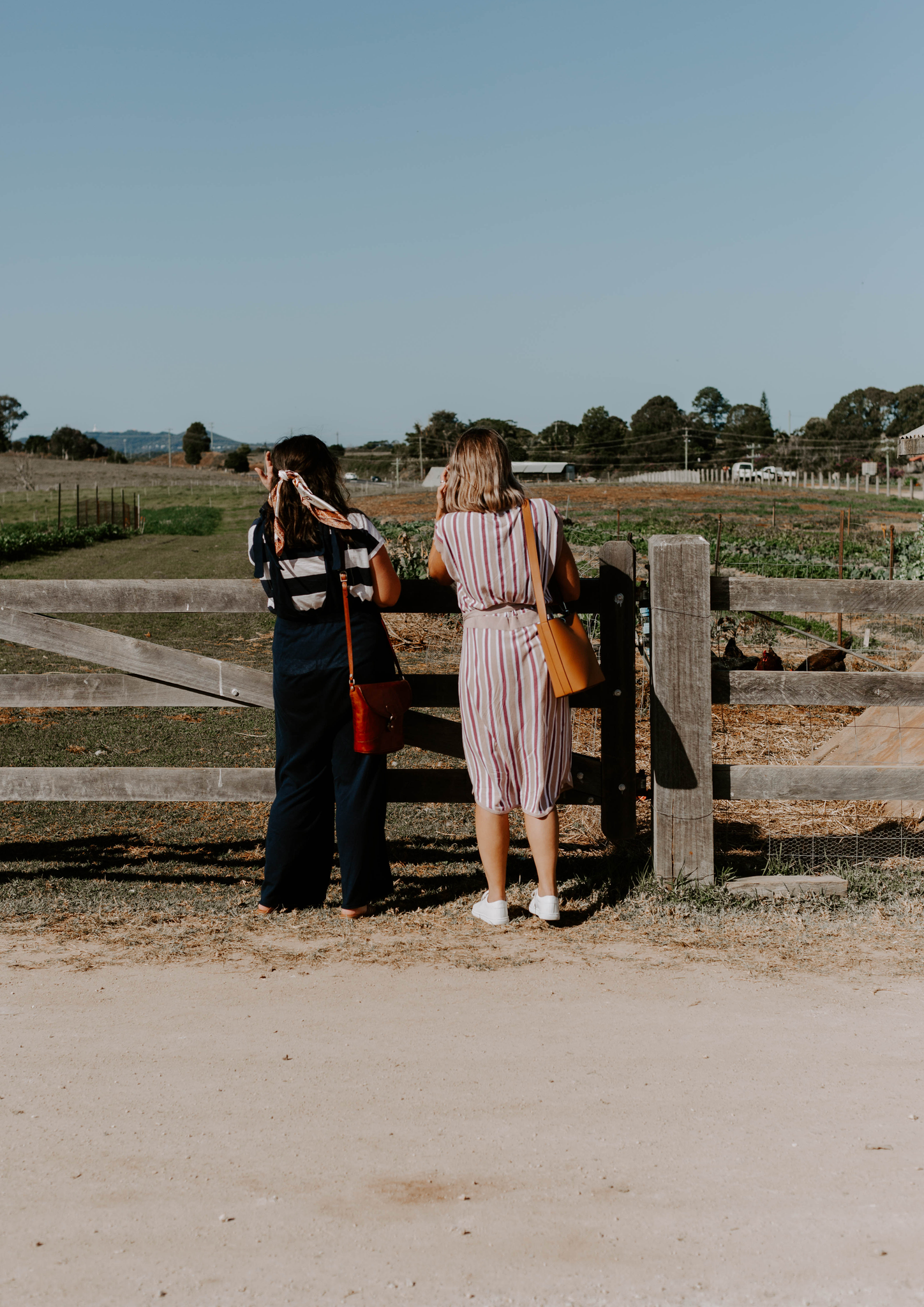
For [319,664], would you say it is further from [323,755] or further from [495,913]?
[495,913]

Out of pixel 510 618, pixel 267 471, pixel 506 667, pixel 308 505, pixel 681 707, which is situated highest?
pixel 267 471

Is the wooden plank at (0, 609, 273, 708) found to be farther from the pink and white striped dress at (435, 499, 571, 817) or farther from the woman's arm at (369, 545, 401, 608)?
the pink and white striped dress at (435, 499, 571, 817)

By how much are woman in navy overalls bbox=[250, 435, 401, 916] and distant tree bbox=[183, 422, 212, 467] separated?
138815mm

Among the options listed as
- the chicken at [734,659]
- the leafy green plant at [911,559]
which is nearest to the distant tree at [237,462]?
the leafy green plant at [911,559]

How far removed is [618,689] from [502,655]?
769mm

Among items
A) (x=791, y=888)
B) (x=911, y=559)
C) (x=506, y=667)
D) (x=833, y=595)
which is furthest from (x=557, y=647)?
(x=911, y=559)

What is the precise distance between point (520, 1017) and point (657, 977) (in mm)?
586

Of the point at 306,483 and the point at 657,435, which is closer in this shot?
the point at 306,483

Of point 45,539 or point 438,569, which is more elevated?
point 45,539

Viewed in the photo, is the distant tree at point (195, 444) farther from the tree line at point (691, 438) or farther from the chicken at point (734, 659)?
the chicken at point (734, 659)

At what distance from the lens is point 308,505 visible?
13.2 feet

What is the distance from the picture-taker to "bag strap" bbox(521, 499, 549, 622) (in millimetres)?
3965

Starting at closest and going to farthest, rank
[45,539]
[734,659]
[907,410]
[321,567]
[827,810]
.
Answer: [321,567] < [827,810] < [734,659] < [45,539] < [907,410]

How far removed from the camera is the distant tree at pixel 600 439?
130 metres
